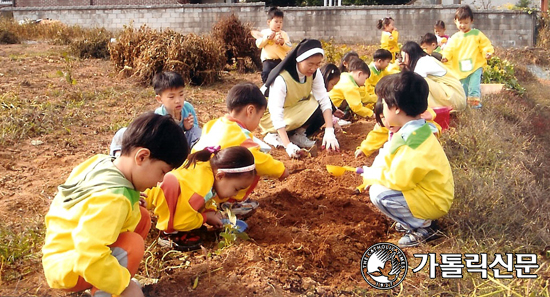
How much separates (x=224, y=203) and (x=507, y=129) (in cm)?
335

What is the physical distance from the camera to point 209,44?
24.9 feet

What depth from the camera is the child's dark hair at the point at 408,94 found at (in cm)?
288

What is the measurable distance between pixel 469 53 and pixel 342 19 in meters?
7.64

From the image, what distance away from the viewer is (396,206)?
2.87m

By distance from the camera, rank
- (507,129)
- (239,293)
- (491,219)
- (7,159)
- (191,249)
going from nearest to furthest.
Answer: (239,293) → (191,249) → (491,219) → (7,159) → (507,129)

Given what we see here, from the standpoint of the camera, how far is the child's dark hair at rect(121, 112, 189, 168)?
200cm

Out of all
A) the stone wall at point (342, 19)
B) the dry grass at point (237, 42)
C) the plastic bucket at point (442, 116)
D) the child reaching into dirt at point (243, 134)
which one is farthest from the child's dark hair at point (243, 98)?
the stone wall at point (342, 19)

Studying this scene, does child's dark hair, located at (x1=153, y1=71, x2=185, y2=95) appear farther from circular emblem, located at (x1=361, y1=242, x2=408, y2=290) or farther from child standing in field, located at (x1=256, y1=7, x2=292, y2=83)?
child standing in field, located at (x1=256, y1=7, x2=292, y2=83)

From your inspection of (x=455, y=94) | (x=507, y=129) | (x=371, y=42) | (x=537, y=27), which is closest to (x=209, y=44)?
(x=455, y=94)

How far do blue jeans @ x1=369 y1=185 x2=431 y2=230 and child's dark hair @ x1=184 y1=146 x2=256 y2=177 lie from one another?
0.78 meters

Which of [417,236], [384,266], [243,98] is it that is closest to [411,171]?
[417,236]

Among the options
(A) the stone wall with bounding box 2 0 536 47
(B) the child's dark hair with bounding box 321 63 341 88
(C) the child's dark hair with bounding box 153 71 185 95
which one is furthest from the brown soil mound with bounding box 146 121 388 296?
(A) the stone wall with bounding box 2 0 536 47

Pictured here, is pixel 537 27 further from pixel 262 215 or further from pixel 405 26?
pixel 262 215

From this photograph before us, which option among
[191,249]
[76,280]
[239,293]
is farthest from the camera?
[191,249]
